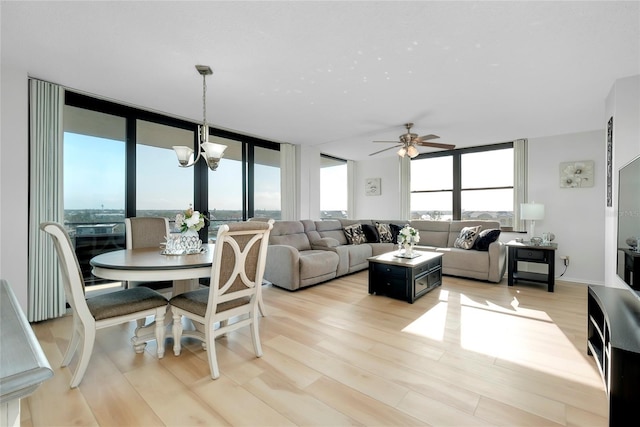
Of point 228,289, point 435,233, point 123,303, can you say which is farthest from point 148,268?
point 435,233

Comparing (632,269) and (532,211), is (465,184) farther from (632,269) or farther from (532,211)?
(632,269)

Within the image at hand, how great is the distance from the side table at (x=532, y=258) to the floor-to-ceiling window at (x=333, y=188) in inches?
153

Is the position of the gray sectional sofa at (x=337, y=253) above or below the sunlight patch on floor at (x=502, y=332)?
above

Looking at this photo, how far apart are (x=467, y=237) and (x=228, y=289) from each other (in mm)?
4249

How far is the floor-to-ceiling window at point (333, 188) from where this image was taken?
277 inches

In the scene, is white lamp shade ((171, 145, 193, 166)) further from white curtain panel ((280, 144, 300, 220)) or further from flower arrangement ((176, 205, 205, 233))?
white curtain panel ((280, 144, 300, 220))

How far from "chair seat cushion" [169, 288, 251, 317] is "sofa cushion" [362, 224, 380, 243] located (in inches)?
149

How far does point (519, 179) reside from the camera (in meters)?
5.05

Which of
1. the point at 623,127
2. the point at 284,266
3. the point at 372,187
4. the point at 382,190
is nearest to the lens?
the point at 623,127

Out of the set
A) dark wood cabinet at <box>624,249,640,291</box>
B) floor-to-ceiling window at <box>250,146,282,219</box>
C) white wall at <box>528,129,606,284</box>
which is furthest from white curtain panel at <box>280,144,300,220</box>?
dark wood cabinet at <box>624,249,640,291</box>

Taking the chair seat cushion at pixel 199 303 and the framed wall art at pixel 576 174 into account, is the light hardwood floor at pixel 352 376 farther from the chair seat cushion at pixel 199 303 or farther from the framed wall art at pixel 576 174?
the framed wall art at pixel 576 174

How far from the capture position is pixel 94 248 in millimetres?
3430

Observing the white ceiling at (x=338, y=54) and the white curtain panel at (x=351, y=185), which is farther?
the white curtain panel at (x=351, y=185)

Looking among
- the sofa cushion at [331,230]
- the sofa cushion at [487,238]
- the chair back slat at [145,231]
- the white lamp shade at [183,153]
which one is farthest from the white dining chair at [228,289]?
the sofa cushion at [487,238]
